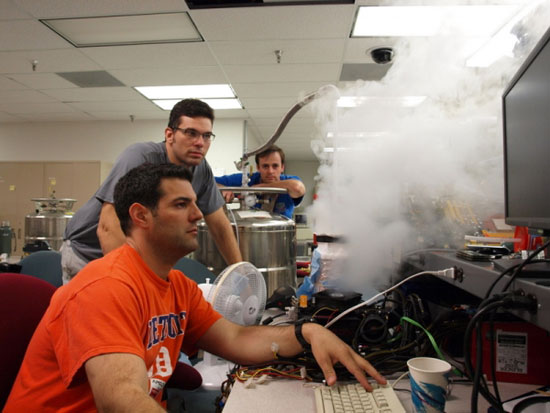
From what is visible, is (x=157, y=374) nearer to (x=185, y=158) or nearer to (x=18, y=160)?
(x=185, y=158)

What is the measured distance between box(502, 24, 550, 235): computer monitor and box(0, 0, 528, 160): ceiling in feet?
6.56

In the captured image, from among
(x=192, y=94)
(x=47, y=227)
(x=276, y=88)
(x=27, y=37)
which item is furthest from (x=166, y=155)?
(x=47, y=227)

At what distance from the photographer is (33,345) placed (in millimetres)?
792

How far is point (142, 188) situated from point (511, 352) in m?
0.95

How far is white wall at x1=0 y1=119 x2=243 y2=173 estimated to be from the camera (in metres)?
5.66

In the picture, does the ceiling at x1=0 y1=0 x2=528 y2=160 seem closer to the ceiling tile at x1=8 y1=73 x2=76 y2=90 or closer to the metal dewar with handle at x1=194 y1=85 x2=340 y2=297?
the ceiling tile at x1=8 y1=73 x2=76 y2=90

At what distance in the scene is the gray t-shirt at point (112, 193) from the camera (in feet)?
4.48

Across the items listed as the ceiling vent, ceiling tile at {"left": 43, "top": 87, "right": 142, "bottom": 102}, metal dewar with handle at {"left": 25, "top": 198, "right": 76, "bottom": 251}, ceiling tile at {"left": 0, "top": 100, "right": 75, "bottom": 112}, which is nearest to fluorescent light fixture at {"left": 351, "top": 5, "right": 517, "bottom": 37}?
the ceiling vent

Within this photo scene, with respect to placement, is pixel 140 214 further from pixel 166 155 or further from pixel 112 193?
pixel 166 155

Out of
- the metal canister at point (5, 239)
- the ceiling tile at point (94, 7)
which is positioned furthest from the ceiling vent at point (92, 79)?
the metal canister at point (5, 239)

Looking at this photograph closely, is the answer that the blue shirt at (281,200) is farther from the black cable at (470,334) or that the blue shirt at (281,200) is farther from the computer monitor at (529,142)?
the black cable at (470,334)

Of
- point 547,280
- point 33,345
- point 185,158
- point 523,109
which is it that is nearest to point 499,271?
point 547,280

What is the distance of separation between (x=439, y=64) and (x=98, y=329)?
164cm

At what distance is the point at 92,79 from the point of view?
155 inches
